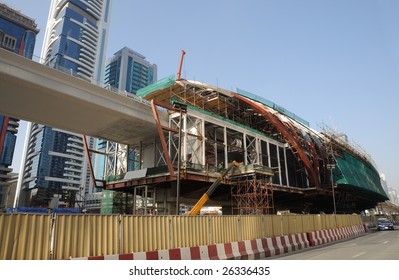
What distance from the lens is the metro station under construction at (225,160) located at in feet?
111

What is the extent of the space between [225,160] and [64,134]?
393ft

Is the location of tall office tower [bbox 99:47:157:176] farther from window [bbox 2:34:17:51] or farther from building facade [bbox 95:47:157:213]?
window [bbox 2:34:17:51]

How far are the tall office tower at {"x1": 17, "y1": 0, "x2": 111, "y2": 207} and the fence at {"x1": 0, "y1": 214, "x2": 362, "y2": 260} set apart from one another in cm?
10942

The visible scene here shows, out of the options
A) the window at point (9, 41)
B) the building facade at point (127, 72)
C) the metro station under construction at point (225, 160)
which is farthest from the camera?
the building facade at point (127, 72)

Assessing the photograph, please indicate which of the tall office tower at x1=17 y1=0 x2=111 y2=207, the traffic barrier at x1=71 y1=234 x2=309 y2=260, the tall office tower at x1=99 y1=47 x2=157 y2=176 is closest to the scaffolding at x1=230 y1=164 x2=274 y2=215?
the traffic barrier at x1=71 y1=234 x2=309 y2=260

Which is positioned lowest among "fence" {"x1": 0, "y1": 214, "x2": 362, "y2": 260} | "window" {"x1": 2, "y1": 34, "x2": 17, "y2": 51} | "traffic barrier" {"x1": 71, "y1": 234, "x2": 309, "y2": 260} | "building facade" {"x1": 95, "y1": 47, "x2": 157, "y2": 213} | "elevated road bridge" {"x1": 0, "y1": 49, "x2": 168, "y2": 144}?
"traffic barrier" {"x1": 71, "y1": 234, "x2": 309, "y2": 260}

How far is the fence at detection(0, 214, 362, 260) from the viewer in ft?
23.4

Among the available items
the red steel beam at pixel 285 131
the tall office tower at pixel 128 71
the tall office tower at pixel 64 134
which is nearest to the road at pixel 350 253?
the red steel beam at pixel 285 131

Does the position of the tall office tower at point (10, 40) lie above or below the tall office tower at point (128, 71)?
below

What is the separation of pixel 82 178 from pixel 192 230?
135m

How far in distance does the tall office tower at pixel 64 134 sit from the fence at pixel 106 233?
109 metres

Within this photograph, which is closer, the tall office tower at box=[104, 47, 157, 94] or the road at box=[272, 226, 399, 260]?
the road at box=[272, 226, 399, 260]

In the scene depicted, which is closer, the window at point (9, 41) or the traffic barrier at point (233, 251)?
the traffic barrier at point (233, 251)

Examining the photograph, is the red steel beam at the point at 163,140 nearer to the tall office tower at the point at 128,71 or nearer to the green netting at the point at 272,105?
the green netting at the point at 272,105
